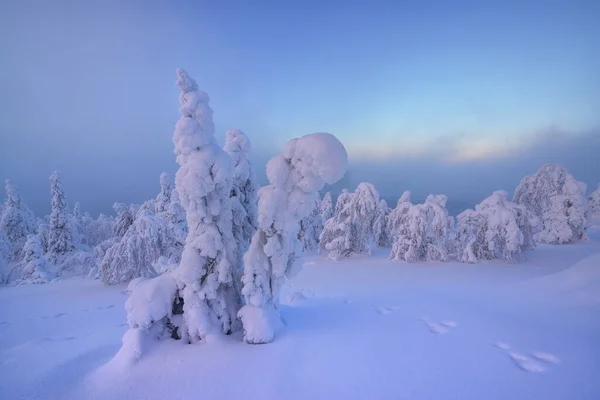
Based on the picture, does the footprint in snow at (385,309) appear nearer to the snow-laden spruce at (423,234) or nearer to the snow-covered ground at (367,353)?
the snow-covered ground at (367,353)

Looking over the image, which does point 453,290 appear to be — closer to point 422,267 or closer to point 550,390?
point 422,267

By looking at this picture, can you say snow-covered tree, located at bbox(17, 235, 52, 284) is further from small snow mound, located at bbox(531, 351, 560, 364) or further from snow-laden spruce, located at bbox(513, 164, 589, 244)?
snow-laden spruce, located at bbox(513, 164, 589, 244)

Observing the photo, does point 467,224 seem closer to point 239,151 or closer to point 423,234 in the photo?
point 423,234

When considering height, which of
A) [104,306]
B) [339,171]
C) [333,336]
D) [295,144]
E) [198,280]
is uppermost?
[295,144]

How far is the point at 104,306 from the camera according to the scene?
1055 centimetres

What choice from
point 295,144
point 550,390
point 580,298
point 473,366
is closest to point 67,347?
point 295,144

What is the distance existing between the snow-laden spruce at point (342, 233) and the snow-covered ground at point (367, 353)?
9.02 meters

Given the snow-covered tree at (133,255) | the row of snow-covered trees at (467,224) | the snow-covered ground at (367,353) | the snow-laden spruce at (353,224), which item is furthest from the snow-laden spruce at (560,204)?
the snow-covered tree at (133,255)

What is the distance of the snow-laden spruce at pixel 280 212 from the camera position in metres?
5.18

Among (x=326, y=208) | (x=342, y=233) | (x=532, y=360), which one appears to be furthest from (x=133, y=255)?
(x=326, y=208)

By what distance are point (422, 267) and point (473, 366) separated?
34.3 ft

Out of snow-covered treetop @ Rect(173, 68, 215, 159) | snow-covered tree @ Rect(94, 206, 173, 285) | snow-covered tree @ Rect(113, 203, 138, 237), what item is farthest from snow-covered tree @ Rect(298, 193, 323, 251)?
snow-covered treetop @ Rect(173, 68, 215, 159)

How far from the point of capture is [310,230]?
2373 cm

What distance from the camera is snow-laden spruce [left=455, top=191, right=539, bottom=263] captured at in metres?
13.6
